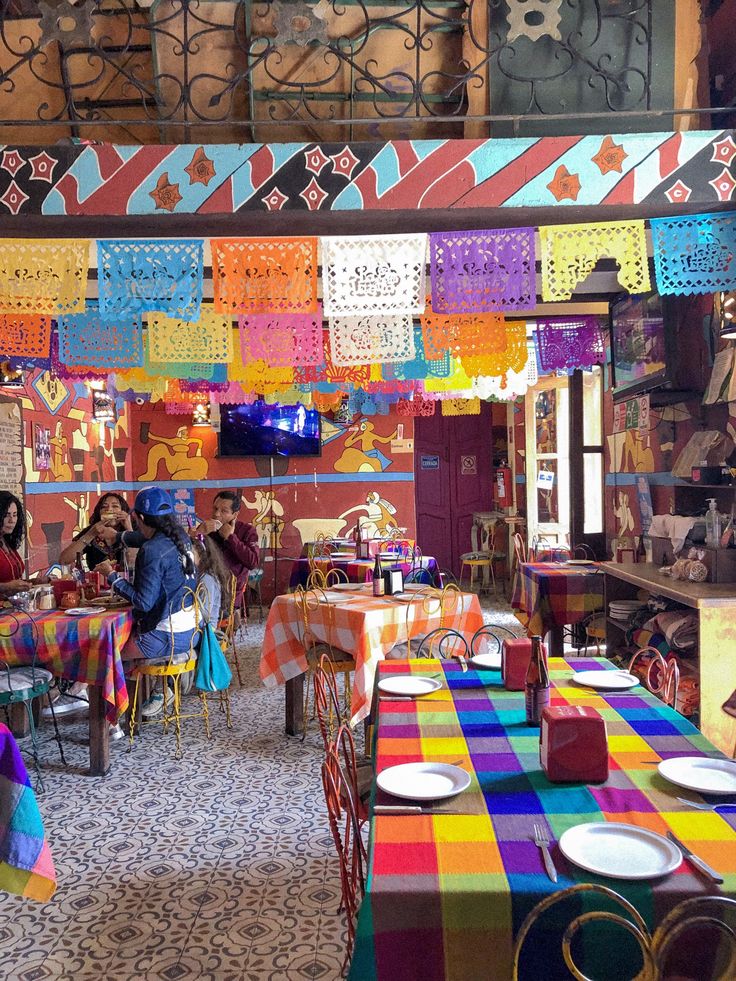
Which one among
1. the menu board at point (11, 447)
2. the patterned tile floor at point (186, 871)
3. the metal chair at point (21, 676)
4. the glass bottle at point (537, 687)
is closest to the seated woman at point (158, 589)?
the metal chair at point (21, 676)

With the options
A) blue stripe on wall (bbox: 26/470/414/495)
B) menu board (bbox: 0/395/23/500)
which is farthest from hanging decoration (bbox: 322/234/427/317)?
blue stripe on wall (bbox: 26/470/414/495)

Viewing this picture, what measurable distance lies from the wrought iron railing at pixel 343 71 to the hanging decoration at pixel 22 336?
39.4 inches

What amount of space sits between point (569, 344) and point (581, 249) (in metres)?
2.46

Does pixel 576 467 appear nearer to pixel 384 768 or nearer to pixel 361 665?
pixel 361 665

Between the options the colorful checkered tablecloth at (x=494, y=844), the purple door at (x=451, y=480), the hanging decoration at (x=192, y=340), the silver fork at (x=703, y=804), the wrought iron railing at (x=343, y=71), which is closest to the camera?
the colorful checkered tablecloth at (x=494, y=844)

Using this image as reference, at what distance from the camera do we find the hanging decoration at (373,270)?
3.92m

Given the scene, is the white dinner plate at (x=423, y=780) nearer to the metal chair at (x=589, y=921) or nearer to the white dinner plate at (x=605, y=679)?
the metal chair at (x=589, y=921)

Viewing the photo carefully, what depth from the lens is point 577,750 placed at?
192cm

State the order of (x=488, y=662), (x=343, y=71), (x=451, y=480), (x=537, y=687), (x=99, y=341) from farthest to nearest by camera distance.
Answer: (x=451, y=480) → (x=99, y=341) → (x=343, y=71) → (x=488, y=662) → (x=537, y=687)

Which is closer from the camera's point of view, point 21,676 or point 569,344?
point 21,676

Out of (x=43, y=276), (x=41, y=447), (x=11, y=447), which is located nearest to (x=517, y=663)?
(x=43, y=276)

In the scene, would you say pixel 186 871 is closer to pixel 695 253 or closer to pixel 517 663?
pixel 517 663

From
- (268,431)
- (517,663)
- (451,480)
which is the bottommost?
(517,663)

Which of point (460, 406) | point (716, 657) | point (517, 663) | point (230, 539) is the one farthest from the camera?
point (460, 406)
